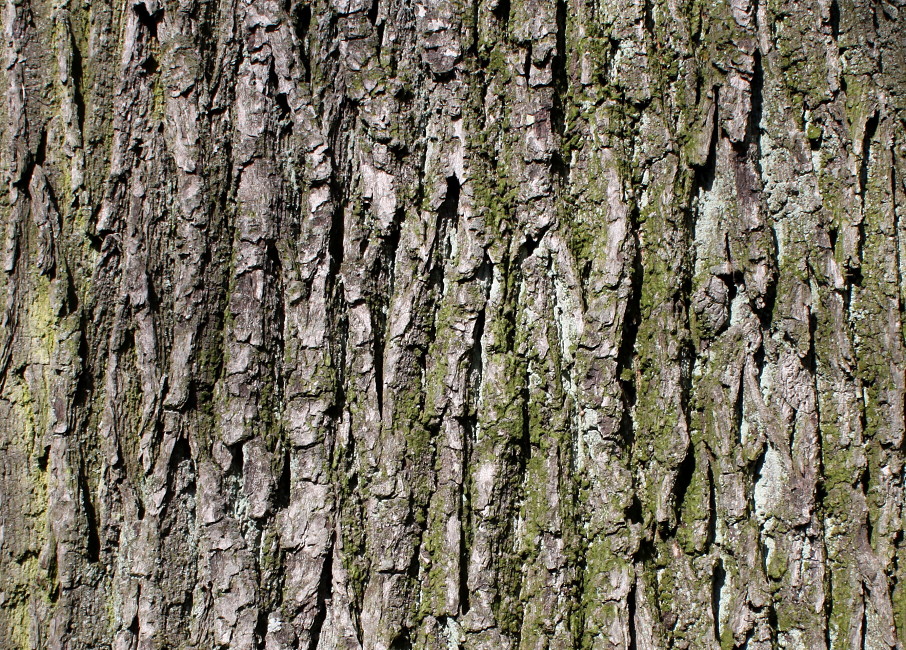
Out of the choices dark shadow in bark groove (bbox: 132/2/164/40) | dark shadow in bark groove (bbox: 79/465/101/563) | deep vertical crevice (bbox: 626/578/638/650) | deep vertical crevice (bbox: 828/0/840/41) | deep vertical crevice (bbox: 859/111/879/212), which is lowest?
deep vertical crevice (bbox: 626/578/638/650)

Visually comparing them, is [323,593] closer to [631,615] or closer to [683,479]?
[631,615]

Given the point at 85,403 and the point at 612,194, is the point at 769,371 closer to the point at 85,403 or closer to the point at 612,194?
the point at 612,194

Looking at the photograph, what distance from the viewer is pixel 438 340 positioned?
56.1 inches

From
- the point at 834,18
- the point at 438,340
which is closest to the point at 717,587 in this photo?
the point at 438,340

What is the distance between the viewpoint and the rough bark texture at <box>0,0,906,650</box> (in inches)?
55.5

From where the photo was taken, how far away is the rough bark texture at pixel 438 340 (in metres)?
A: 1.41

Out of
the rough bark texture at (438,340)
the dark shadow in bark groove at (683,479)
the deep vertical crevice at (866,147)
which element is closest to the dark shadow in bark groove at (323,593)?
the rough bark texture at (438,340)

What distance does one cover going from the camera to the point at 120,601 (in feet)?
4.66

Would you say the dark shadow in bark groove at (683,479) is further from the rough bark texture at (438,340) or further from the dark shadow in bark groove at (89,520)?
the dark shadow in bark groove at (89,520)

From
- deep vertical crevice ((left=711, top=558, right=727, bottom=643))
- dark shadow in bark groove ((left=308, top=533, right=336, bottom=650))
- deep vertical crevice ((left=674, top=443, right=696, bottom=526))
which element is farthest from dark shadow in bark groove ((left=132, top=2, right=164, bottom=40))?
deep vertical crevice ((left=711, top=558, right=727, bottom=643))

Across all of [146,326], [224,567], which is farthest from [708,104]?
[224,567]

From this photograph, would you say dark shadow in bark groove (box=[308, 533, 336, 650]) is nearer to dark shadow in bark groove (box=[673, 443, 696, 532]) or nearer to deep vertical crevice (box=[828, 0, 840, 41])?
dark shadow in bark groove (box=[673, 443, 696, 532])

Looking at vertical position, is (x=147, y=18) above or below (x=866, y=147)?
above

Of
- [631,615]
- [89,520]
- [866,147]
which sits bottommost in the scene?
[631,615]
